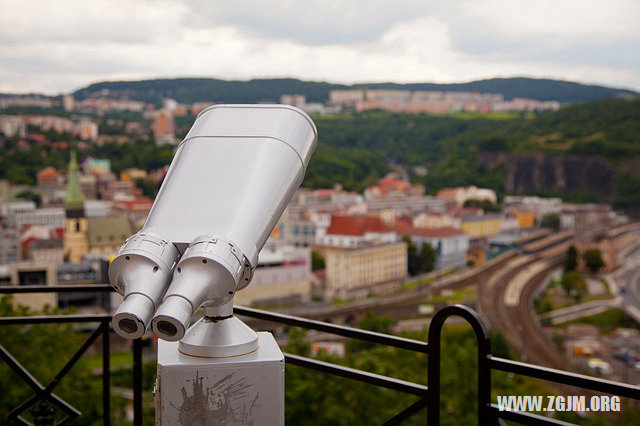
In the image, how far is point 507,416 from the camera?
120 centimetres

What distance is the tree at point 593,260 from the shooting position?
129ft

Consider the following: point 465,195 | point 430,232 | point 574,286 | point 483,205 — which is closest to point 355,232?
point 430,232

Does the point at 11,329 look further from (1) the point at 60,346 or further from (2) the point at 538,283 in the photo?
(2) the point at 538,283

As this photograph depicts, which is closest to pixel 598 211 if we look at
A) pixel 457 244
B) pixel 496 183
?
pixel 496 183

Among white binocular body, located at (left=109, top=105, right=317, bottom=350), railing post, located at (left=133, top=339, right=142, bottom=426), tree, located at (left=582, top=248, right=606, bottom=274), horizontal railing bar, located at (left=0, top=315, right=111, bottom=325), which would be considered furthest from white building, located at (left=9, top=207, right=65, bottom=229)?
white binocular body, located at (left=109, top=105, right=317, bottom=350)

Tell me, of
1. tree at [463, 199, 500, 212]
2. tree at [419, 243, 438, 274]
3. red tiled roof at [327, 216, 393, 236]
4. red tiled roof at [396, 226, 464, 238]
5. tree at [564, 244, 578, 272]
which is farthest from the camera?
tree at [463, 199, 500, 212]

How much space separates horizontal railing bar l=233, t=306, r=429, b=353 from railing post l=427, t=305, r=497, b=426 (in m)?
0.02

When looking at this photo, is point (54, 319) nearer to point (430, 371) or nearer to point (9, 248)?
point (430, 371)

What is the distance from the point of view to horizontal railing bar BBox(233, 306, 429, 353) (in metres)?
1.29

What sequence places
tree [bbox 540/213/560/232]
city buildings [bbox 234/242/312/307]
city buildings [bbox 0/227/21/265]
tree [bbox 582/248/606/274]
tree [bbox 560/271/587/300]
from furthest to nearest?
tree [bbox 540/213/560/232]
tree [bbox 582/248/606/274]
city buildings [bbox 0/227/21/265]
tree [bbox 560/271/587/300]
city buildings [bbox 234/242/312/307]

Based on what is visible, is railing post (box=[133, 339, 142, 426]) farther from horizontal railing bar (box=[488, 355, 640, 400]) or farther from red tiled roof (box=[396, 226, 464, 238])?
red tiled roof (box=[396, 226, 464, 238])

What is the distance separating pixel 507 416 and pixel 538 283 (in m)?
37.0

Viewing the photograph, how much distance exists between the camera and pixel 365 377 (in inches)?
54.5

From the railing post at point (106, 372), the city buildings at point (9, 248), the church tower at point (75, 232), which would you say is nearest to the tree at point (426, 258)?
the church tower at point (75, 232)
